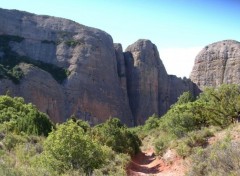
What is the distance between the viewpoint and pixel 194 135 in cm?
2369

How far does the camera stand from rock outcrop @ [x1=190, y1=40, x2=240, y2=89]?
261 feet

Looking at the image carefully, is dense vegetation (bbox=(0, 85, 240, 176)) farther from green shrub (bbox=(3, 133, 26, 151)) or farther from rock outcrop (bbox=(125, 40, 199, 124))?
rock outcrop (bbox=(125, 40, 199, 124))

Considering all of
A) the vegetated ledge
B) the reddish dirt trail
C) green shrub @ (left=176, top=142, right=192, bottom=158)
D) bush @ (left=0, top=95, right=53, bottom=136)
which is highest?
the vegetated ledge

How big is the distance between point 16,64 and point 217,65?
41.8 metres

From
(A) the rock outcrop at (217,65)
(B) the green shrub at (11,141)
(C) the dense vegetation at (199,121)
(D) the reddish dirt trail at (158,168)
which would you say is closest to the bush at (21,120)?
(B) the green shrub at (11,141)

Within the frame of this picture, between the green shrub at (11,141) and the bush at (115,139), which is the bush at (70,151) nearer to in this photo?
the green shrub at (11,141)

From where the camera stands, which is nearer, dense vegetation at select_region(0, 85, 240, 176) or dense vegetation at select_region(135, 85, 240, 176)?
dense vegetation at select_region(0, 85, 240, 176)

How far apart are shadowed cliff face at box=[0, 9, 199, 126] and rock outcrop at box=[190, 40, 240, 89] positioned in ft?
13.7

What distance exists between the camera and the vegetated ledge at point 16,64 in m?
60.8

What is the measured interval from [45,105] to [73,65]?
10.8 metres

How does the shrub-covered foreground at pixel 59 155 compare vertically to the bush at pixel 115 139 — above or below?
above

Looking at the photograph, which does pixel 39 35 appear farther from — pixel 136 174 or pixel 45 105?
pixel 136 174

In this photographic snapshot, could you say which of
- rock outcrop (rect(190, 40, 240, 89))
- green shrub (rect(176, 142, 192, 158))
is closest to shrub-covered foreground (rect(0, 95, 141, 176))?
green shrub (rect(176, 142, 192, 158))

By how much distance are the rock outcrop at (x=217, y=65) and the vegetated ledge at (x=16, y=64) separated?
31322mm
